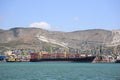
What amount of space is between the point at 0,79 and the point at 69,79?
1344 cm

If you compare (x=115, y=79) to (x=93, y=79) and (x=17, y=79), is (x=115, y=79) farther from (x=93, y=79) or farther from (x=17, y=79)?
(x=17, y=79)

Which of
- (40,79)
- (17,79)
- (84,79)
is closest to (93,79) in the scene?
(84,79)

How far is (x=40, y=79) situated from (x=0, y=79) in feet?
25.5

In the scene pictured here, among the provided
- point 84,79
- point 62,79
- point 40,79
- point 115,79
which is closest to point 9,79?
point 40,79

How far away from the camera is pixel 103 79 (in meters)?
68.8

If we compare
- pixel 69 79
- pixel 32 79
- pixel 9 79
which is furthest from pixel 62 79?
pixel 9 79

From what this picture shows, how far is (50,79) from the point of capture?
68.6 meters

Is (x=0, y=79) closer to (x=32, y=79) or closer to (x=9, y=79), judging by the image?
(x=9, y=79)

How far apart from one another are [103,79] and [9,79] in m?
18.4

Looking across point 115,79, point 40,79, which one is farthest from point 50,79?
point 115,79

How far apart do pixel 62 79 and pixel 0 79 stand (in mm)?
12070

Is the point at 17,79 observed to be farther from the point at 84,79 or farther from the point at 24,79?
the point at 84,79

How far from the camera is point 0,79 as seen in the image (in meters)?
67.7

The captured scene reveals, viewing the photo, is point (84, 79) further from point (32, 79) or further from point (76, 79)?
point (32, 79)
